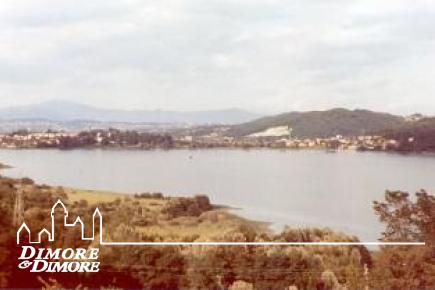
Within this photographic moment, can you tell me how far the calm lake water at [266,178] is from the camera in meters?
5.00

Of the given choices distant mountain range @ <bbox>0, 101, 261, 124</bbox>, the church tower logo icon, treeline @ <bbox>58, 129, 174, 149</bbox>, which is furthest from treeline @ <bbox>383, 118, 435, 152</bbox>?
the church tower logo icon

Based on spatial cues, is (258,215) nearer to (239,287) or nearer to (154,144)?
(239,287)

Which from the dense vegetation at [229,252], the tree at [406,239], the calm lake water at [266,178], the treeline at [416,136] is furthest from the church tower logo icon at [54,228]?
the treeline at [416,136]

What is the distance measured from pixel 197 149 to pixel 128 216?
41.0 inches

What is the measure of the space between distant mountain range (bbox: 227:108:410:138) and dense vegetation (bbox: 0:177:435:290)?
0.66 meters

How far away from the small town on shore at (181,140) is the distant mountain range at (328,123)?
6 centimetres

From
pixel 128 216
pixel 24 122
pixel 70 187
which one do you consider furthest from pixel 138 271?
pixel 24 122

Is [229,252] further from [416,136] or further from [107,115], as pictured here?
[416,136]

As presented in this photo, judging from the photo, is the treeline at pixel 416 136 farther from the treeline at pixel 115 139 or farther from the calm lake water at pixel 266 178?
the treeline at pixel 115 139

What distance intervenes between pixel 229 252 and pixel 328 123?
4.89 feet

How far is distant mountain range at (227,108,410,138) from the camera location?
5.26 meters

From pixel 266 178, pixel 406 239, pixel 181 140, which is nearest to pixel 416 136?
pixel 406 239

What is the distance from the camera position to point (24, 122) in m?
5.12

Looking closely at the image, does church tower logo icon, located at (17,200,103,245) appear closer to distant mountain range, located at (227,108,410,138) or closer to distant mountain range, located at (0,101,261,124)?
distant mountain range, located at (0,101,261,124)
